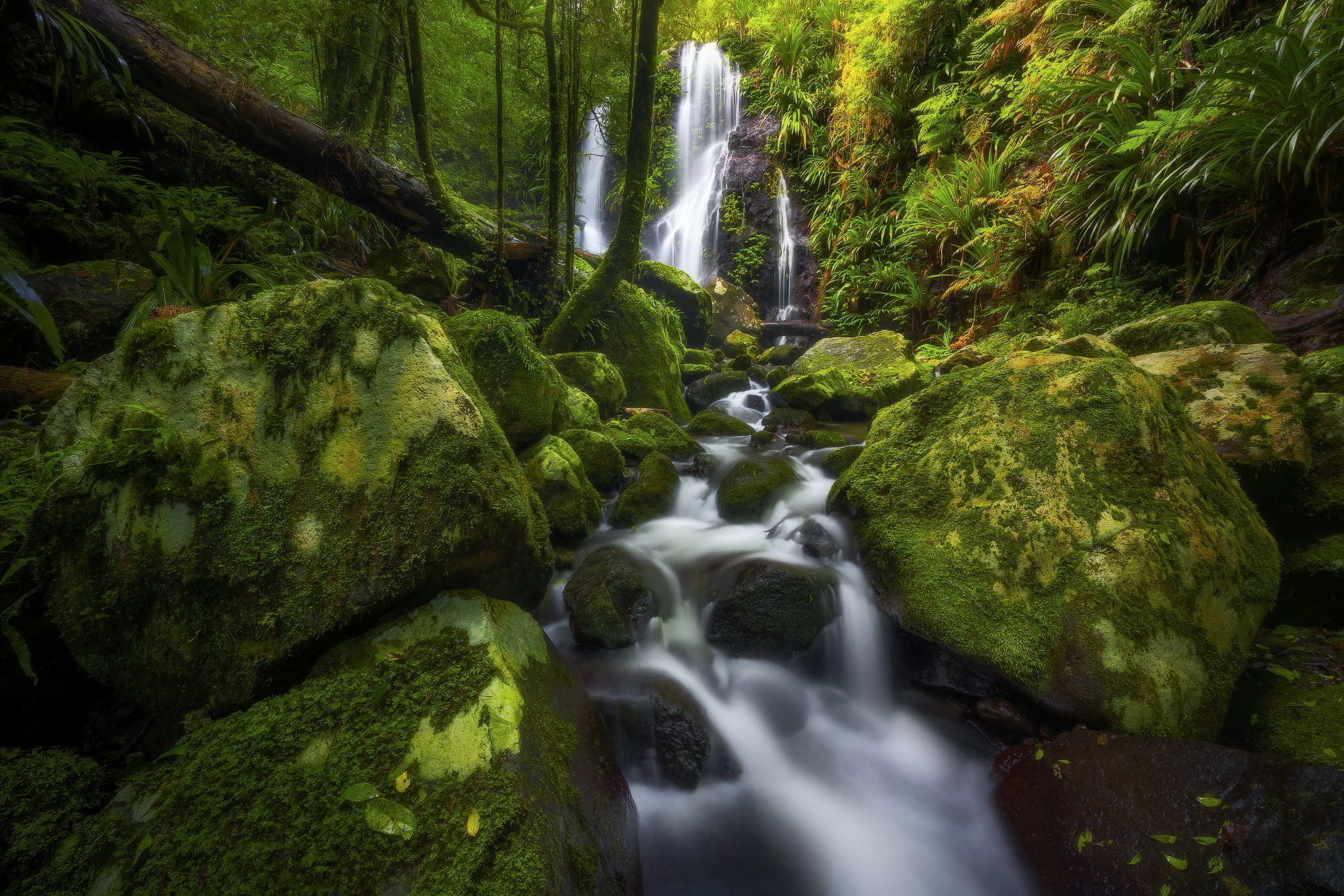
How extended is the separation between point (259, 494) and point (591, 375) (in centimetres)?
428

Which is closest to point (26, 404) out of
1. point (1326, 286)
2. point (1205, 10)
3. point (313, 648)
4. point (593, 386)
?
point (313, 648)

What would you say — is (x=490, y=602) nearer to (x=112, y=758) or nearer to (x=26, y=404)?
(x=112, y=758)

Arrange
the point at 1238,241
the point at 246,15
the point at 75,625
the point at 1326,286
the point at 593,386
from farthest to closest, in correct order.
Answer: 1. the point at 593,386
2. the point at 246,15
3. the point at 1238,241
4. the point at 1326,286
5. the point at 75,625

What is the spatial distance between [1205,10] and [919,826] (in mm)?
8182

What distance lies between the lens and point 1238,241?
429 centimetres

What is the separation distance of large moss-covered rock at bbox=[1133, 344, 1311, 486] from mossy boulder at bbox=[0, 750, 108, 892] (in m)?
5.32

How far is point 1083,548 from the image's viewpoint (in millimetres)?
2248

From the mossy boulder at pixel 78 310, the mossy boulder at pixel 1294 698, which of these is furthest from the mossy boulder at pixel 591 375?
the mossy boulder at pixel 1294 698

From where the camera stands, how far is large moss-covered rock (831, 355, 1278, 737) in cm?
206

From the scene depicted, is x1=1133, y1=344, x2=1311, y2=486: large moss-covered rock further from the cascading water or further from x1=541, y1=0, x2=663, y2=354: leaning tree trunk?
x1=541, y1=0, x2=663, y2=354: leaning tree trunk

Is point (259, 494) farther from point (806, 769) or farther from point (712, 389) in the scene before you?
point (712, 389)

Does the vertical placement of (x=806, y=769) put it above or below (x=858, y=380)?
below

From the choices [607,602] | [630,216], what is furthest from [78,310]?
[630,216]

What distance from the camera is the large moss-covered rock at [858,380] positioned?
6.85 m
